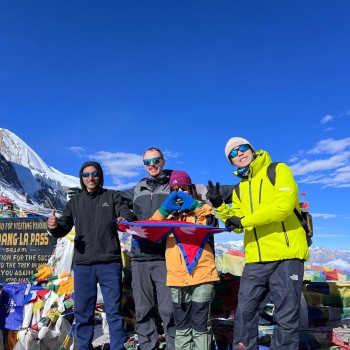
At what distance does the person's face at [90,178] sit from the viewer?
4914mm

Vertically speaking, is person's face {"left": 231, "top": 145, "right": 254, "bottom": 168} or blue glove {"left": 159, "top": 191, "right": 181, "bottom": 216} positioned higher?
person's face {"left": 231, "top": 145, "right": 254, "bottom": 168}

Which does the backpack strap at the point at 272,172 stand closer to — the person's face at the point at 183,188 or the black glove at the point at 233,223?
the black glove at the point at 233,223

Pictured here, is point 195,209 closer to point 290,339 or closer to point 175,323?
point 175,323

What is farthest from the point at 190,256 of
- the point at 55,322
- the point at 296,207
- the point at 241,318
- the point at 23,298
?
the point at 23,298

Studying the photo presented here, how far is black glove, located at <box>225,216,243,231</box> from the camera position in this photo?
3.91 meters

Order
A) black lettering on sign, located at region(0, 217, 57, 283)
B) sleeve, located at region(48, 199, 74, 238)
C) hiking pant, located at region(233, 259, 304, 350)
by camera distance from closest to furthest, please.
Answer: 1. hiking pant, located at region(233, 259, 304, 350)
2. sleeve, located at region(48, 199, 74, 238)
3. black lettering on sign, located at region(0, 217, 57, 283)

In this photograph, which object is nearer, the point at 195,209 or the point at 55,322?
the point at 195,209

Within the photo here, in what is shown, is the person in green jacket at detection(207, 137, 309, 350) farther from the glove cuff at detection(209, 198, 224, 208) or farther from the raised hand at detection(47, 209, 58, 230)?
the raised hand at detection(47, 209, 58, 230)

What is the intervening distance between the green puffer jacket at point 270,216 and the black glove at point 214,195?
270mm

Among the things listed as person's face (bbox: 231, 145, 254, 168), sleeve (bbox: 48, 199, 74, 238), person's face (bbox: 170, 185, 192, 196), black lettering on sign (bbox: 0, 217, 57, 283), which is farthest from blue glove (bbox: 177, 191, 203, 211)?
black lettering on sign (bbox: 0, 217, 57, 283)

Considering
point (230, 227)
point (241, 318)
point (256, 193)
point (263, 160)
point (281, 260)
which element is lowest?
point (241, 318)

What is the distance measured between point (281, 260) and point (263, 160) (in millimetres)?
1065

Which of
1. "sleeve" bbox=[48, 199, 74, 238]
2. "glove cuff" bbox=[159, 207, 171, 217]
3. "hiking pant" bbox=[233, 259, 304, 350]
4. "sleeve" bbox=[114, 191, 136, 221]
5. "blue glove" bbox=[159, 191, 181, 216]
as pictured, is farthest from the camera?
"sleeve" bbox=[48, 199, 74, 238]

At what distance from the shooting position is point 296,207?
12.9ft
